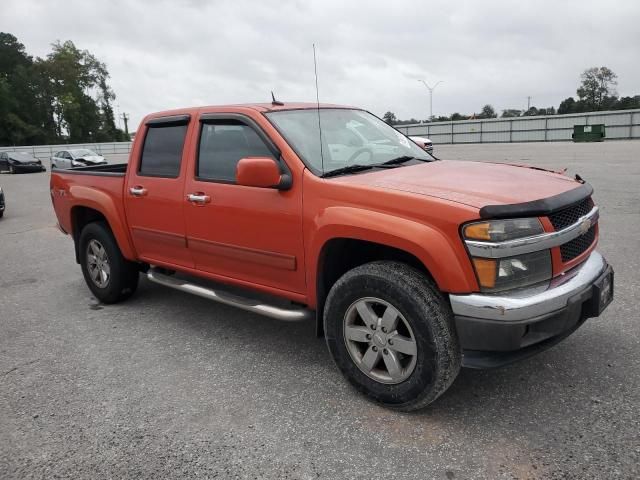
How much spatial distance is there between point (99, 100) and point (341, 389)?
340 ft

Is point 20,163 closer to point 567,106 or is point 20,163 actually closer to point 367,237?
point 367,237

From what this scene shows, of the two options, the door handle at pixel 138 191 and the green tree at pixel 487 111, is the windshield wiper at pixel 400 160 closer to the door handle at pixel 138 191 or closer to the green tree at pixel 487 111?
the door handle at pixel 138 191

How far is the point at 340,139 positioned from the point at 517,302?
5.96 ft

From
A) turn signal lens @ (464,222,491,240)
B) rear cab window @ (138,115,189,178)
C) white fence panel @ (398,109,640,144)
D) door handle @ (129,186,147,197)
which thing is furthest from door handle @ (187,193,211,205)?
white fence panel @ (398,109,640,144)

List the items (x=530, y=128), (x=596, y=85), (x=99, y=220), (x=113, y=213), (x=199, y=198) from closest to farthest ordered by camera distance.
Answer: (x=199, y=198) → (x=113, y=213) → (x=99, y=220) → (x=530, y=128) → (x=596, y=85)

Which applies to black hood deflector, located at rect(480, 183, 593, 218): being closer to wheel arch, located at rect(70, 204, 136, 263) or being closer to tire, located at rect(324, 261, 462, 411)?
tire, located at rect(324, 261, 462, 411)

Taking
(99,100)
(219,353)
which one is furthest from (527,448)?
(99,100)

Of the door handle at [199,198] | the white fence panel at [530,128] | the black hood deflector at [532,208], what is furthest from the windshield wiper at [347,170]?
the white fence panel at [530,128]

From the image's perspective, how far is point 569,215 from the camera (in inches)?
117

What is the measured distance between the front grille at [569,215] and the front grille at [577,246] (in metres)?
0.11

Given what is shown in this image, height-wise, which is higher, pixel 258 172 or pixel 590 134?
pixel 258 172

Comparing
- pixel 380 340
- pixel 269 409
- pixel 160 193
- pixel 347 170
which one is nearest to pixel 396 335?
pixel 380 340

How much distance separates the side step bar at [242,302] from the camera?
3.48 m

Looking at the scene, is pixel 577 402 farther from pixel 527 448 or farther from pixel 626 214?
pixel 626 214
